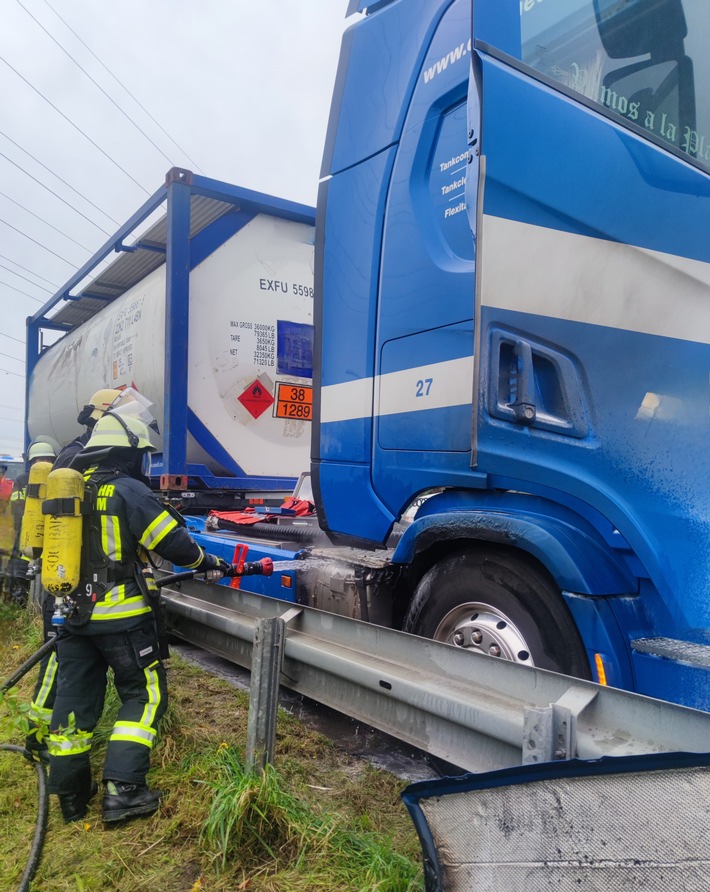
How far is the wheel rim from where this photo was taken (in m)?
2.08

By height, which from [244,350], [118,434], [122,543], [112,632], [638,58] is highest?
[638,58]

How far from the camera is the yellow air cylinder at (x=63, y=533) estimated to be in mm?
2580

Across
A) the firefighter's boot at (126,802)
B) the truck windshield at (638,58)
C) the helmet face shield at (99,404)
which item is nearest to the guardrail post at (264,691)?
the firefighter's boot at (126,802)

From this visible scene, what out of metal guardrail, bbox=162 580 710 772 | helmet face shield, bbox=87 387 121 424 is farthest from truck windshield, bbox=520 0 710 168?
helmet face shield, bbox=87 387 121 424

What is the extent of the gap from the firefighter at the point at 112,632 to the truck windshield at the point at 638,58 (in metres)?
2.10

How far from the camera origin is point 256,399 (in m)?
5.39

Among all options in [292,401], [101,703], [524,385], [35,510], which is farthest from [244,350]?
[524,385]

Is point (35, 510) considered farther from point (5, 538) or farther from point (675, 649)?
point (5, 538)

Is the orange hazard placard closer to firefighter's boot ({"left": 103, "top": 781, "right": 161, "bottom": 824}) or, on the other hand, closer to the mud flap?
firefighter's boot ({"left": 103, "top": 781, "right": 161, "bottom": 824})

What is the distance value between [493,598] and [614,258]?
106 centimetres

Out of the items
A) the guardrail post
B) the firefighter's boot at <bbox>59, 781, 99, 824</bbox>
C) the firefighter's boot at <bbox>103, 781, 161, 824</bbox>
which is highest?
the guardrail post

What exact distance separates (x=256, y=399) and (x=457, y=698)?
3.89 meters

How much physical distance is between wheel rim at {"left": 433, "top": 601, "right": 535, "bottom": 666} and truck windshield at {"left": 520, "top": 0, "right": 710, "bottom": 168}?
1.51 meters

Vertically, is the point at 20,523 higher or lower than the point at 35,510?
lower
